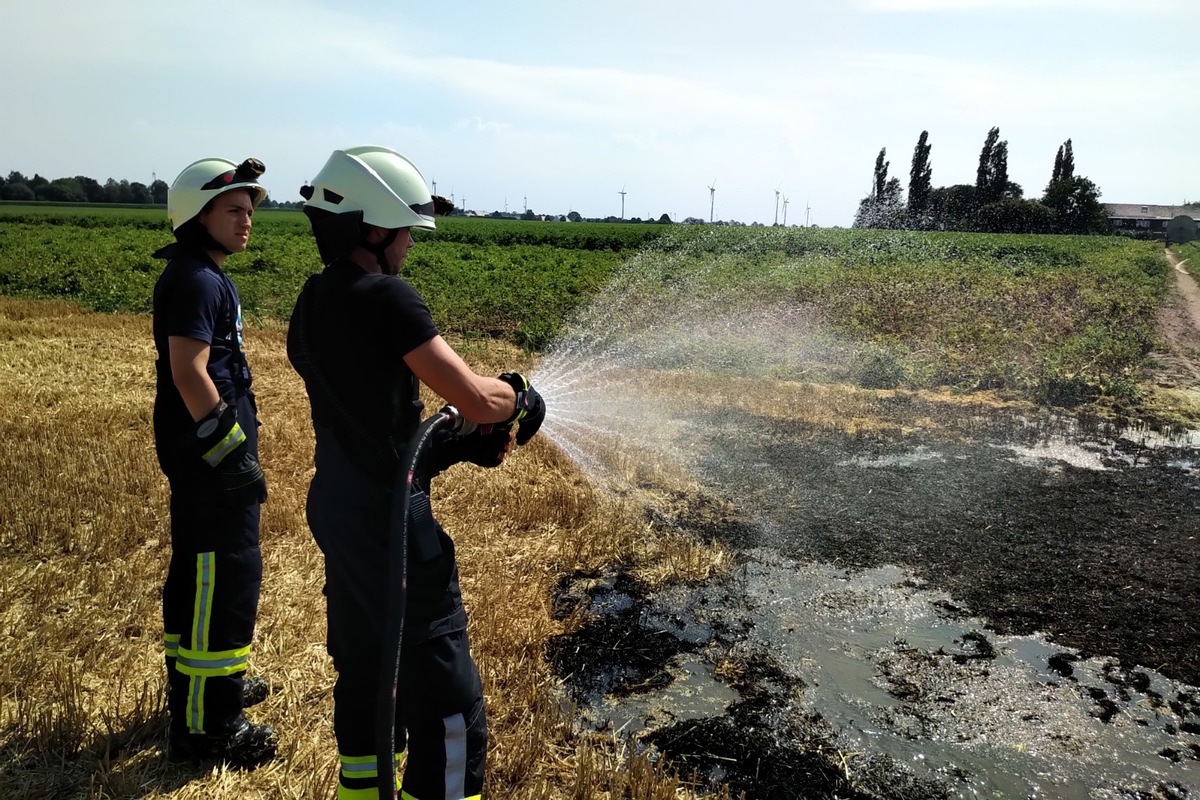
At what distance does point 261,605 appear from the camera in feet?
13.7

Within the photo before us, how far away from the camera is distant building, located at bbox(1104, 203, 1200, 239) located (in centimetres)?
8800

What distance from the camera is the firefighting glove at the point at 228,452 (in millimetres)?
2645

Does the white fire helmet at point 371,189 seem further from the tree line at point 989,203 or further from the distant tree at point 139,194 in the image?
the distant tree at point 139,194

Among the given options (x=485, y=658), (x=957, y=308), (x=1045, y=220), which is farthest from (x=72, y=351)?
(x=1045, y=220)

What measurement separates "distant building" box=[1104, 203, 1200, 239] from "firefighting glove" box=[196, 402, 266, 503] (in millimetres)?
102536

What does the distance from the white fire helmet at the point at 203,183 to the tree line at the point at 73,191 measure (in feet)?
341

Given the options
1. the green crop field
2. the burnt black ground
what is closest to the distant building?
the green crop field

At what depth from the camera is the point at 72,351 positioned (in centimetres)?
1067

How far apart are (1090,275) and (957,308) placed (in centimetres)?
1167

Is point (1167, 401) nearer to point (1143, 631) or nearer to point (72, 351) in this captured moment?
point (1143, 631)

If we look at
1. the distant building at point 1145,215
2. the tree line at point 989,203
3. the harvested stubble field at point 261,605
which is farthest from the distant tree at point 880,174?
the harvested stubble field at point 261,605

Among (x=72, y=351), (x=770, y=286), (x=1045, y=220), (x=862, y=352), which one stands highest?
(x=1045, y=220)

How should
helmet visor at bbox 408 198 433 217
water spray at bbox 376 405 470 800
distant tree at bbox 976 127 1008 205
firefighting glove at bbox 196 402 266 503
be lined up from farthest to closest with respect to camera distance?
distant tree at bbox 976 127 1008 205 < firefighting glove at bbox 196 402 266 503 < helmet visor at bbox 408 198 433 217 < water spray at bbox 376 405 470 800

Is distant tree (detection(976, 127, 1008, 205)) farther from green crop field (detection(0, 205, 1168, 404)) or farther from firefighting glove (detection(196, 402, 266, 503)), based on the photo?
firefighting glove (detection(196, 402, 266, 503))
